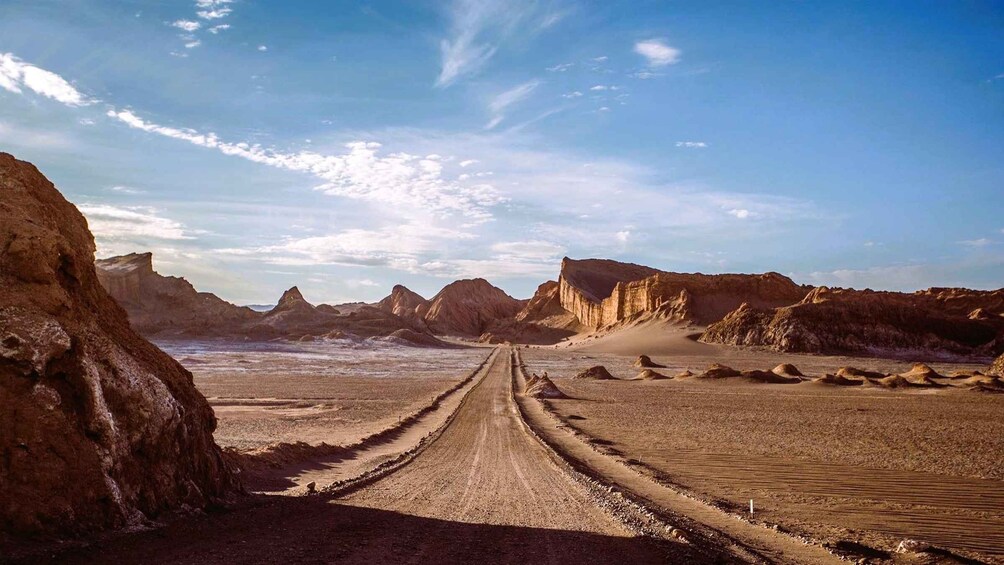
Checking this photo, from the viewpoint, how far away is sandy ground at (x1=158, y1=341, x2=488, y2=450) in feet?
68.5

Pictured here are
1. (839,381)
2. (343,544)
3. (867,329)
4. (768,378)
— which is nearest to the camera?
(343,544)

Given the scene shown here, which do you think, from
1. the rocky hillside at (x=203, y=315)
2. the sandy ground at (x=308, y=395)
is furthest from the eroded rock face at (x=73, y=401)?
the rocky hillside at (x=203, y=315)

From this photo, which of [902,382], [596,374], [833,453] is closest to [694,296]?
[596,374]

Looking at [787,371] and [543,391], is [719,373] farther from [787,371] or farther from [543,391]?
[543,391]

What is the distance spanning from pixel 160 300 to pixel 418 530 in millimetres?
124841

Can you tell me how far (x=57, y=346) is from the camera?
24.2 ft

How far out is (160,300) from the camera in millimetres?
117625

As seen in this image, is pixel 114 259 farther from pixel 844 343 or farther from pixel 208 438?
pixel 208 438

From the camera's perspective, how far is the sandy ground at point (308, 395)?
20875 millimetres

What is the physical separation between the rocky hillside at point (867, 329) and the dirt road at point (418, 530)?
7222 centimetres

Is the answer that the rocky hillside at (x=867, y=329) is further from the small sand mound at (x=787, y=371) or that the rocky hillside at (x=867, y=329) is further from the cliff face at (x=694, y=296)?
the small sand mound at (x=787, y=371)

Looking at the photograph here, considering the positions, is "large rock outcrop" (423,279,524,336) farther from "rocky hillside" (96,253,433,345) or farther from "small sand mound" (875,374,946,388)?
"small sand mound" (875,374,946,388)

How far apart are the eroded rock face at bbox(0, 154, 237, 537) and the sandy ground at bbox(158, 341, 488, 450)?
7869 mm

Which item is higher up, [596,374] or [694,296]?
[694,296]
